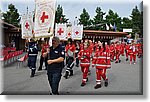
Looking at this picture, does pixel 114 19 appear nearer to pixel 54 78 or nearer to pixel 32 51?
pixel 32 51

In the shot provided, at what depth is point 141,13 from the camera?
4250 mm

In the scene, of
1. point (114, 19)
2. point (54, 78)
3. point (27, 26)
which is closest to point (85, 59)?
point (27, 26)

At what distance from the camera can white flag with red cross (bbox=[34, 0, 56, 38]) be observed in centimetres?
379

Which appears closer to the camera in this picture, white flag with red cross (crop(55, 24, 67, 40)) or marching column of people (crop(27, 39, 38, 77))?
marching column of people (crop(27, 39, 38, 77))

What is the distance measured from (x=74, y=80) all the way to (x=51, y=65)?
2.35 metres

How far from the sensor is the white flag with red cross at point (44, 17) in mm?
3794

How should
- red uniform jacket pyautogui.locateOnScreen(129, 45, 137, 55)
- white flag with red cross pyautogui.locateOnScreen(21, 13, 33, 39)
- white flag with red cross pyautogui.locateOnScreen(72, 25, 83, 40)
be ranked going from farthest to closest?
red uniform jacket pyautogui.locateOnScreen(129, 45, 137, 55) < white flag with red cross pyautogui.locateOnScreen(72, 25, 83, 40) < white flag with red cross pyautogui.locateOnScreen(21, 13, 33, 39)

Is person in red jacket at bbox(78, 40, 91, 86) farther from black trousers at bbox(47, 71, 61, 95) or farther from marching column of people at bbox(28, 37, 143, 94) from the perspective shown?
black trousers at bbox(47, 71, 61, 95)

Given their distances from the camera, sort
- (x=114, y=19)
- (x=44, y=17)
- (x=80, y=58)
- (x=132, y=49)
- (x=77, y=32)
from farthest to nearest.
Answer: (x=114, y=19) < (x=132, y=49) < (x=77, y=32) < (x=80, y=58) < (x=44, y=17)

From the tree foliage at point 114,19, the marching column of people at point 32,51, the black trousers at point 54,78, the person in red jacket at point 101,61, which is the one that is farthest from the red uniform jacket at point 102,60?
the tree foliage at point 114,19

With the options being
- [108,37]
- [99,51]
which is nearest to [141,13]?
[99,51]

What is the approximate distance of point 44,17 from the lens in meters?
3.88

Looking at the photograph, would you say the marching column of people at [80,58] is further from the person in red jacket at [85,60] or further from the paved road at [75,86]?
the paved road at [75,86]

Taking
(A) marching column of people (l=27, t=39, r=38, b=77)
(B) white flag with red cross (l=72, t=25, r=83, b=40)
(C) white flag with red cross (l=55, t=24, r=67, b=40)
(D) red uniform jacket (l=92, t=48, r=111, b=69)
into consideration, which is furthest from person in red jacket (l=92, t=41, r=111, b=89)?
(B) white flag with red cross (l=72, t=25, r=83, b=40)
